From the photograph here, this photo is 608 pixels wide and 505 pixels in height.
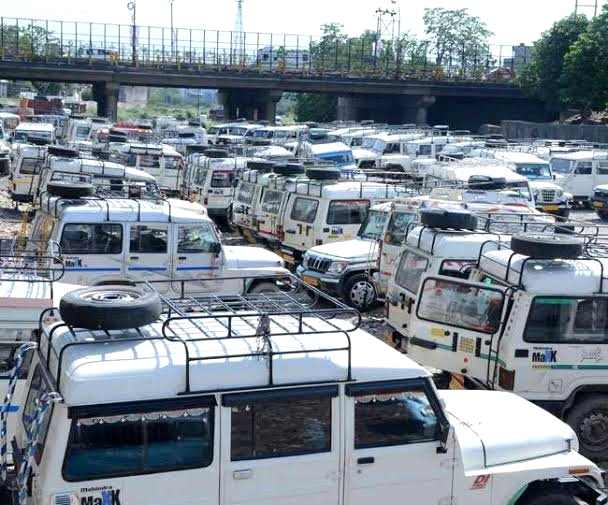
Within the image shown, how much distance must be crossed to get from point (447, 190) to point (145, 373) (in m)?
14.3

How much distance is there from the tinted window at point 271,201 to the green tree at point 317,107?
63.2m

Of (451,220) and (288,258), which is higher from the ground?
(451,220)

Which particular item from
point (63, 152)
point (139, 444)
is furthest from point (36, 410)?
point (63, 152)

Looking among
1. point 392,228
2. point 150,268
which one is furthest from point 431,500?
point 392,228

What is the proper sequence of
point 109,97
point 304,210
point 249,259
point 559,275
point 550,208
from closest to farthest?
point 559,275, point 249,259, point 304,210, point 550,208, point 109,97

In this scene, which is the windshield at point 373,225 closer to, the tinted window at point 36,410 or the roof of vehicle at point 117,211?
the roof of vehicle at point 117,211

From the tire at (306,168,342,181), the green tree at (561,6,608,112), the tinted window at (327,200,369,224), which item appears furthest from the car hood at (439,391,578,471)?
the green tree at (561,6,608,112)

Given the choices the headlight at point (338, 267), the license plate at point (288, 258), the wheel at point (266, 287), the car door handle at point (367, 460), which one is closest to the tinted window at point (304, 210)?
the license plate at point (288, 258)

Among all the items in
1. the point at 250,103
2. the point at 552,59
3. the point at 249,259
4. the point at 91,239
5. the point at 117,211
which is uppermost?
the point at 552,59

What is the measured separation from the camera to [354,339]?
681cm

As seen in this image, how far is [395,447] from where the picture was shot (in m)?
6.38

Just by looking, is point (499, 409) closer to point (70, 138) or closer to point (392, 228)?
point (392, 228)

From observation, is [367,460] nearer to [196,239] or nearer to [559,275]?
[559,275]

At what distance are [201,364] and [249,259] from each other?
30.3 feet
